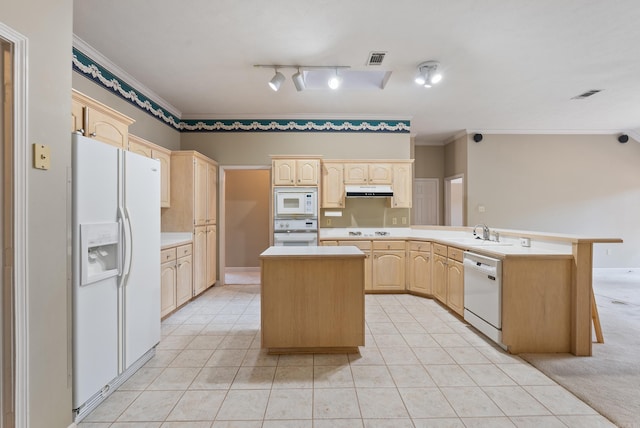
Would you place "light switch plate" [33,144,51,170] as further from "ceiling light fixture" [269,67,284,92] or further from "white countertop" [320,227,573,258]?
"white countertop" [320,227,573,258]

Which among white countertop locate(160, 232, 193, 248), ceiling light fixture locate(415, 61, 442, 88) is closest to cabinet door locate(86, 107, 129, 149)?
white countertop locate(160, 232, 193, 248)

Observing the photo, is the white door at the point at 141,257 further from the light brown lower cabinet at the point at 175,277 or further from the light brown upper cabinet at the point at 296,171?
the light brown upper cabinet at the point at 296,171

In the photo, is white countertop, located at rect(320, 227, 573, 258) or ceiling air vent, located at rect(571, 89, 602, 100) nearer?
white countertop, located at rect(320, 227, 573, 258)

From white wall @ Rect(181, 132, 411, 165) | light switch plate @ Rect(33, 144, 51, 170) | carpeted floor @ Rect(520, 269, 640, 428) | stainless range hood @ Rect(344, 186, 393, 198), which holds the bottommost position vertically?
carpeted floor @ Rect(520, 269, 640, 428)

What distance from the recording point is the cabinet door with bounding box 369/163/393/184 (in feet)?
15.7

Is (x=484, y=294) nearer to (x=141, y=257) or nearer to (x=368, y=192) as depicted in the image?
(x=368, y=192)

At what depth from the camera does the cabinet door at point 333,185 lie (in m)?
4.80

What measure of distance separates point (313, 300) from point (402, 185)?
9.56ft

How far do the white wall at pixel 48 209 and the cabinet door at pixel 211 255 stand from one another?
2959 millimetres

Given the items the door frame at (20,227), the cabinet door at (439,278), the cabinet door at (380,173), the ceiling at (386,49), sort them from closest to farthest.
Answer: the door frame at (20,227), the ceiling at (386,49), the cabinet door at (439,278), the cabinet door at (380,173)

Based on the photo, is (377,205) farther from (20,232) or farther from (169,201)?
(20,232)

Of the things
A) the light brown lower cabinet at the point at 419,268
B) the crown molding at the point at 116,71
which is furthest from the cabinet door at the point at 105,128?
the light brown lower cabinet at the point at 419,268

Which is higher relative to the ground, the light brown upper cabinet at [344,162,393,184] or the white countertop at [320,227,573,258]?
the light brown upper cabinet at [344,162,393,184]

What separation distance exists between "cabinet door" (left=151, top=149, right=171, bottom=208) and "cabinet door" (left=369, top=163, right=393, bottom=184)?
292 centimetres
